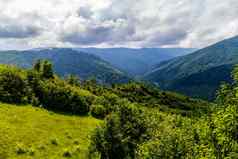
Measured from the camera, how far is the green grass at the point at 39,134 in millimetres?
72875

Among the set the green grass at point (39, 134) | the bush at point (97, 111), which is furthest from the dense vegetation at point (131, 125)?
the green grass at point (39, 134)

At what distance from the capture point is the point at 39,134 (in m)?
85.8

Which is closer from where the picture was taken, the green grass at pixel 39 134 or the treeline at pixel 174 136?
the treeline at pixel 174 136

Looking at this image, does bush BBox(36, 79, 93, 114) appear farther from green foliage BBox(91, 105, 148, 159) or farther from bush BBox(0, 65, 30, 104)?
green foliage BBox(91, 105, 148, 159)

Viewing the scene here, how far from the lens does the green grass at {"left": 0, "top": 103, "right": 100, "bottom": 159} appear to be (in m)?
72.9

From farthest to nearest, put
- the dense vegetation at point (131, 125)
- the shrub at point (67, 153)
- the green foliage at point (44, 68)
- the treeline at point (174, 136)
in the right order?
1. the green foliage at point (44, 68)
2. the shrub at point (67, 153)
3. the dense vegetation at point (131, 125)
4. the treeline at point (174, 136)

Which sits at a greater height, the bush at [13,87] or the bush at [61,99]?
the bush at [13,87]

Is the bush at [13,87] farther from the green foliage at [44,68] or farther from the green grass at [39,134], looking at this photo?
the green foliage at [44,68]

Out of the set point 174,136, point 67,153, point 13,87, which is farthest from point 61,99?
point 174,136

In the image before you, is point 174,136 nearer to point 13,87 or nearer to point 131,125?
point 131,125

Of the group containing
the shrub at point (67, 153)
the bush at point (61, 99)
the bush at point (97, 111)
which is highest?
the bush at point (61, 99)

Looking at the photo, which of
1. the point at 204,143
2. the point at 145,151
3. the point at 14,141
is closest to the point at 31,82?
the point at 14,141

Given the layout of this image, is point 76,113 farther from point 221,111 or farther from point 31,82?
point 221,111

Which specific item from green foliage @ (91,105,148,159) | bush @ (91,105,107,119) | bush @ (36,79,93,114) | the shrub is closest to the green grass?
the shrub
